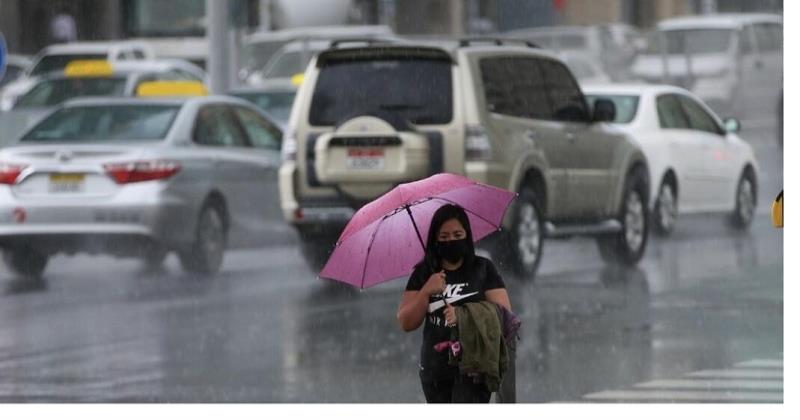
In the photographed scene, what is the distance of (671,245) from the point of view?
60.0 feet

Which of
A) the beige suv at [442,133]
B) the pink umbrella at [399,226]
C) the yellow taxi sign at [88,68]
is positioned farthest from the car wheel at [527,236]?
the pink umbrella at [399,226]

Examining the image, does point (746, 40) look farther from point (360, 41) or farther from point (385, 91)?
point (385, 91)

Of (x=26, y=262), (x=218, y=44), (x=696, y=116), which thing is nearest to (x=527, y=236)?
(x=696, y=116)

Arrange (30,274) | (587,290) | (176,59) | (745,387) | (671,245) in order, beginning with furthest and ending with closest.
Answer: (176,59) → (671,245) → (30,274) → (587,290) → (745,387)

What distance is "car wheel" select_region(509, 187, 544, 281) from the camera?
1557 centimetres

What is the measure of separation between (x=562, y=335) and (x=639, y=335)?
44 centimetres

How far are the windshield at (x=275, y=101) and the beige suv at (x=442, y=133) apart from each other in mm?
3253

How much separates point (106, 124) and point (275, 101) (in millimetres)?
3314

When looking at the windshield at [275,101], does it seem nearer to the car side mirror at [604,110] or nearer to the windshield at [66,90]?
the windshield at [66,90]

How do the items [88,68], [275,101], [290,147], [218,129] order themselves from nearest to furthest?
[290,147] → [218,129] → [275,101] → [88,68]

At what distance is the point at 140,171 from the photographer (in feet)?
51.2
